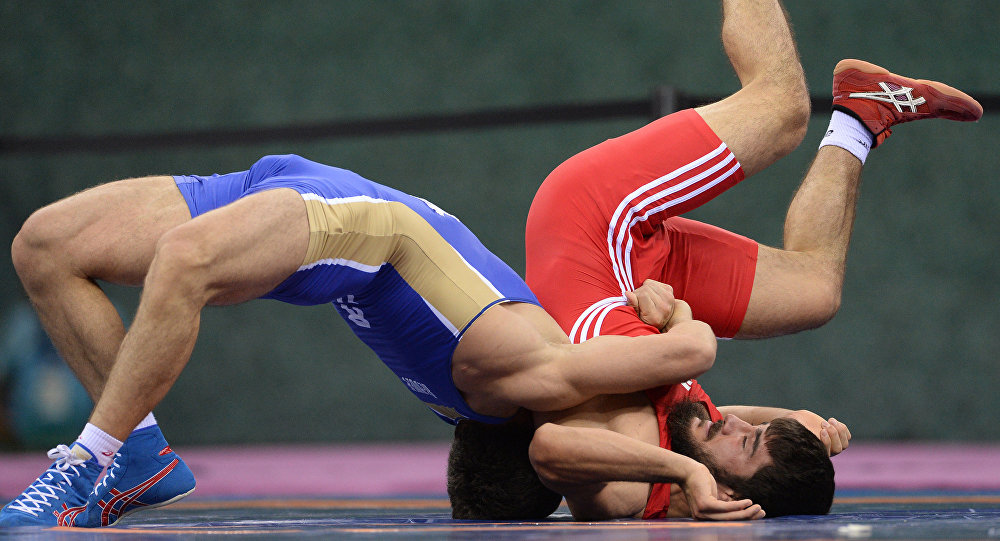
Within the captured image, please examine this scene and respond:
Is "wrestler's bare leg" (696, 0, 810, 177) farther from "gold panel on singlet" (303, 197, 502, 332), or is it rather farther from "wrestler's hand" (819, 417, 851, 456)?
"gold panel on singlet" (303, 197, 502, 332)

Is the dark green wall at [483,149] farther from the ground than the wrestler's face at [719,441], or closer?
farther from the ground

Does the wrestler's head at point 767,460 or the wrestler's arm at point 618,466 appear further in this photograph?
the wrestler's head at point 767,460

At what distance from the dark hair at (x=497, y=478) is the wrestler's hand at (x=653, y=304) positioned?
339mm

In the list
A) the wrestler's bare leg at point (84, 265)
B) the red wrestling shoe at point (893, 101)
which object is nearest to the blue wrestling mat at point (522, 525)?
the wrestler's bare leg at point (84, 265)

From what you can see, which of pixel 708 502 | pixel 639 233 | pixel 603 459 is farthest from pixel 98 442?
pixel 639 233

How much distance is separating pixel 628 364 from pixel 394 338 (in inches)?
18.2

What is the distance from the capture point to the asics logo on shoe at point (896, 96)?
8.98 ft

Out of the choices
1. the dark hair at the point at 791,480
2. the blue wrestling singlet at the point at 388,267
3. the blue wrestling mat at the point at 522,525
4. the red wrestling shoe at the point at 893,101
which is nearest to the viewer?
the blue wrestling mat at the point at 522,525

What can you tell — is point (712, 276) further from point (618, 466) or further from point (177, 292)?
point (177, 292)

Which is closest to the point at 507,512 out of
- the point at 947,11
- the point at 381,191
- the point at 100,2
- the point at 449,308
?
the point at 449,308

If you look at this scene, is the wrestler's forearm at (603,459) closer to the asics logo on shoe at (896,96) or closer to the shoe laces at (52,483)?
the shoe laces at (52,483)

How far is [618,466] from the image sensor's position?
186cm

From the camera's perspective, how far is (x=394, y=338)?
6.59 ft

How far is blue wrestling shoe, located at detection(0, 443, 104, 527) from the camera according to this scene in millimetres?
1653
